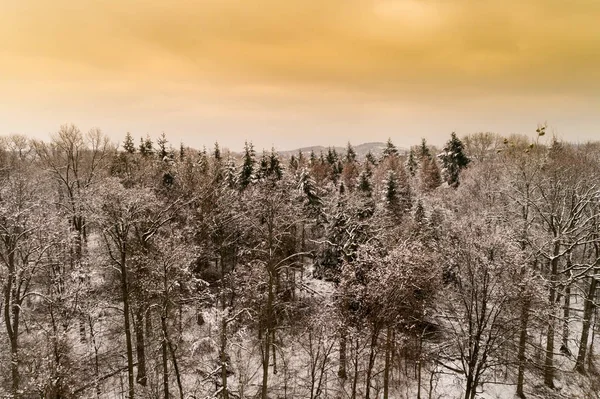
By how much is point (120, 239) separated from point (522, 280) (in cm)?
1996

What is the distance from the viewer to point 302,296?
33812mm

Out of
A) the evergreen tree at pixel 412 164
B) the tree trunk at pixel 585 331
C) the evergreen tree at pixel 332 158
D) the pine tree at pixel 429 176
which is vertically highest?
the evergreen tree at pixel 332 158

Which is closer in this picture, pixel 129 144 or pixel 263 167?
pixel 263 167

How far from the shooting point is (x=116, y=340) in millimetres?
25969

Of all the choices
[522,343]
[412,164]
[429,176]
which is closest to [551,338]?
[522,343]

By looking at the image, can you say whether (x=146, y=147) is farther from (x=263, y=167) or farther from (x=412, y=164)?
(x=412, y=164)

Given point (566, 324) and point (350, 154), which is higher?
point (350, 154)

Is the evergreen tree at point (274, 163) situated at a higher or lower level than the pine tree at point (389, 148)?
lower

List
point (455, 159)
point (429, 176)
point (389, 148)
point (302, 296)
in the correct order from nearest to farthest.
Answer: point (302, 296)
point (429, 176)
point (455, 159)
point (389, 148)

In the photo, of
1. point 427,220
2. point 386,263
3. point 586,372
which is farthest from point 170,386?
point 586,372

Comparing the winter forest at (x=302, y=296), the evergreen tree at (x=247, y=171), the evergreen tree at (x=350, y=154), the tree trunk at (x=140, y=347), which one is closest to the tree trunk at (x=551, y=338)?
the winter forest at (x=302, y=296)

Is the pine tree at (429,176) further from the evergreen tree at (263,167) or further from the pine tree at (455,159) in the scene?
the evergreen tree at (263,167)

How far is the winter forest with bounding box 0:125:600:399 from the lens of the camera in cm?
1712

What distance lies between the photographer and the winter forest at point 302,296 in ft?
56.2
